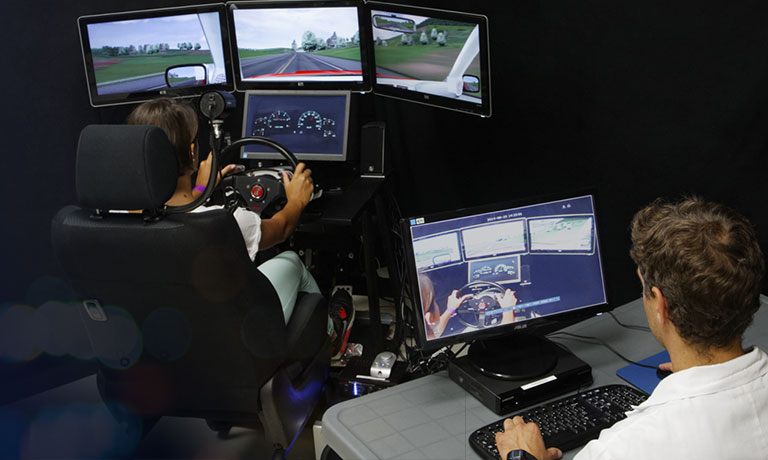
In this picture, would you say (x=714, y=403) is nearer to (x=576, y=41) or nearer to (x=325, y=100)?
(x=576, y=41)

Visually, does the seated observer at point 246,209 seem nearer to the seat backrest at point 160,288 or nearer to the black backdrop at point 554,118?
the seat backrest at point 160,288

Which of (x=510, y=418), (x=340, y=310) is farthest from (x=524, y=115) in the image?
(x=510, y=418)

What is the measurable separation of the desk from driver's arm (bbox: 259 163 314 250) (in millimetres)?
857

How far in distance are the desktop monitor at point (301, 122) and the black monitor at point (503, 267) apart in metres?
1.27

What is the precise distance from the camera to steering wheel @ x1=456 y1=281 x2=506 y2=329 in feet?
5.34

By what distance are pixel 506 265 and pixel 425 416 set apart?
425 millimetres

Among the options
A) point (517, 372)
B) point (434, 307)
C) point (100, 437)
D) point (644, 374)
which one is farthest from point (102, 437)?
point (644, 374)

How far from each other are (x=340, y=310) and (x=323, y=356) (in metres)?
0.50

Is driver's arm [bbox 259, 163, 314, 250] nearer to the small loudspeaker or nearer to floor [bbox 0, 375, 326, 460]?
the small loudspeaker

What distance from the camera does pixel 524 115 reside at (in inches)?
109

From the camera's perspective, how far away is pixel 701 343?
1.16 m

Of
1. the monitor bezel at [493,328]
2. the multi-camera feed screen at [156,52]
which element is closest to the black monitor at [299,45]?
the multi-camera feed screen at [156,52]

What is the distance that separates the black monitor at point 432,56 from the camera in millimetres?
2244

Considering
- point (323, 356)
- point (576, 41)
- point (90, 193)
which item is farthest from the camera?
point (576, 41)
